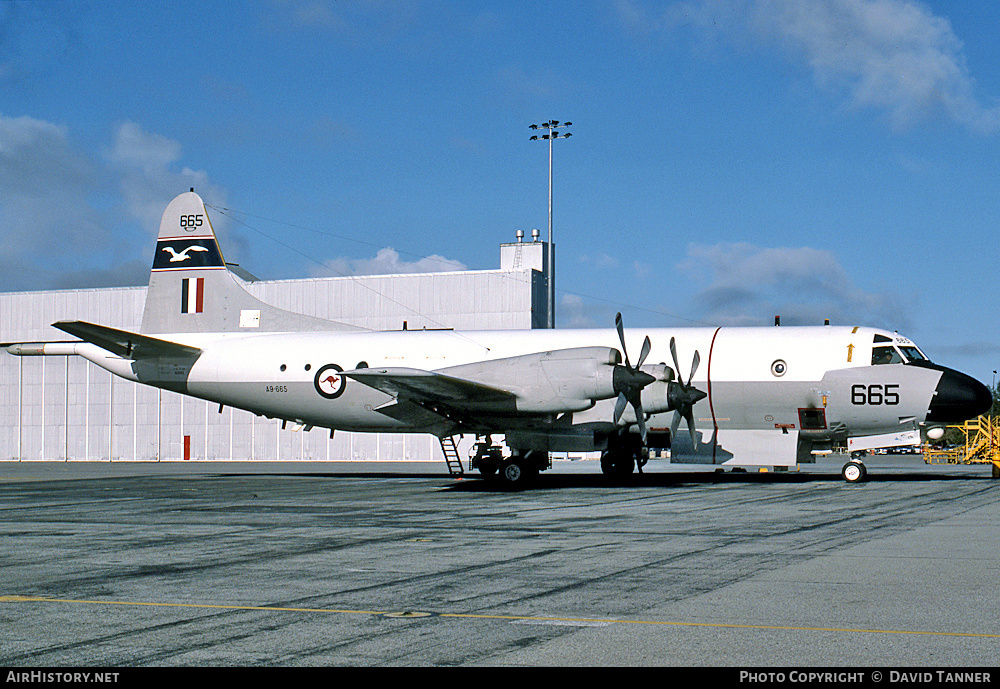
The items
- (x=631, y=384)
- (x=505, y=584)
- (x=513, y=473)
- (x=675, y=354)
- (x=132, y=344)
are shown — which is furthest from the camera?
(x=132, y=344)

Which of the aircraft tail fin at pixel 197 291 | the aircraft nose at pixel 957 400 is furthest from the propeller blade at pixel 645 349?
the aircraft tail fin at pixel 197 291

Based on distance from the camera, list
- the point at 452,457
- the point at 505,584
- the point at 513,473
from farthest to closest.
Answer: the point at 452,457
the point at 513,473
the point at 505,584

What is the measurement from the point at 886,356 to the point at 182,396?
4377 cm

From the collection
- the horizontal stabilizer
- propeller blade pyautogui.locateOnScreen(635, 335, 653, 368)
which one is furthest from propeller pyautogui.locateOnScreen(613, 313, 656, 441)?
the horizontal stabilizer

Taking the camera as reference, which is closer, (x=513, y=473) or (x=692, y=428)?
(x=513, y=473)

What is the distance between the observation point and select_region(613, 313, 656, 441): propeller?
80.8ft

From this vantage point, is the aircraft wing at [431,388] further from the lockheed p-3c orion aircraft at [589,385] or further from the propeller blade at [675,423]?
the propeller blade at [675,423]

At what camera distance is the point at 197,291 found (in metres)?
33.7

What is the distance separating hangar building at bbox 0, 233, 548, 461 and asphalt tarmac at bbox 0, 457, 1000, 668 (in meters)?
31.3

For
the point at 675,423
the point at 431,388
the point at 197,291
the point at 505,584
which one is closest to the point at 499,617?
the point at 505,584

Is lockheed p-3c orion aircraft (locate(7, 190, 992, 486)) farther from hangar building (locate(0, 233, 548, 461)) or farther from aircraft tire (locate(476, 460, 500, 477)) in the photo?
hangar building (locate(0, 233, 548, 461))

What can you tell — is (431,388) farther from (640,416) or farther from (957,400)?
(957,400)

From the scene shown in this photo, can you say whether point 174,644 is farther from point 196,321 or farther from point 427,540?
Answer: point 196,321
